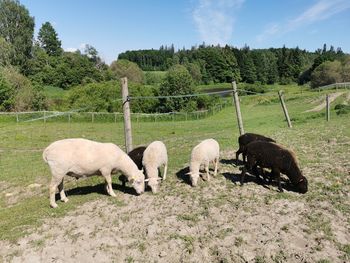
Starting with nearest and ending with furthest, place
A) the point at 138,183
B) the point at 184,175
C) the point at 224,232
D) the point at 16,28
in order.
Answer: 1. the point at 224,232
2. the point at 138,183
3. the point at 184,175
4. the point at 16,28

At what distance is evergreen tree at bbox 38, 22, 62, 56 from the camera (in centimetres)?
10175

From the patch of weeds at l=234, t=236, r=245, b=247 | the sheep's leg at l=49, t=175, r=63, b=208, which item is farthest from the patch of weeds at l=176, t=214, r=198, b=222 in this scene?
the sheep's leg at l=49, t=175, r=63, b=208

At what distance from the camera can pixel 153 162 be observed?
9.47 metres

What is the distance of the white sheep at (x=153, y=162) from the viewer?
8.82 metres

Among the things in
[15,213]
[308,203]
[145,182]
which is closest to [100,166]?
[145,182]

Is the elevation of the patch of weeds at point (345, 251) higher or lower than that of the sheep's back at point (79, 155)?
lower

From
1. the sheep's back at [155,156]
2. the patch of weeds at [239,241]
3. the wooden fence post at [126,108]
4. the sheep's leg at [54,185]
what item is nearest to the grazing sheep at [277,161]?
the sheep's back at [155,156]

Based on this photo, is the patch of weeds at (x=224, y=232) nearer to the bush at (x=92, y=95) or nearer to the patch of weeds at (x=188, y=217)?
the patch of weeds at (x=188, y=217)

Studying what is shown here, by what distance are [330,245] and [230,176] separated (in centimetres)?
415

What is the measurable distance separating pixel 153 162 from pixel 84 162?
7.03ft

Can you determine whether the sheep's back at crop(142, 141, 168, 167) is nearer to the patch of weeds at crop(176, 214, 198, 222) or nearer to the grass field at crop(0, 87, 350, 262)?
the grass field at crop(0, 87, 350, 262)

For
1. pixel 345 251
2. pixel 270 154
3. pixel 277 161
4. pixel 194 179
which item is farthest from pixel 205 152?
pixel 345 251

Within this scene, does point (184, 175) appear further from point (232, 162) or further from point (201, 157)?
point (232, 162)

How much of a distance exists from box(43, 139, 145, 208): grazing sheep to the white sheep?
312mm
